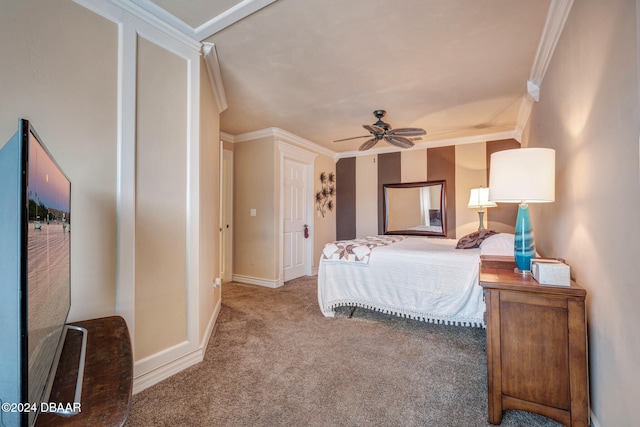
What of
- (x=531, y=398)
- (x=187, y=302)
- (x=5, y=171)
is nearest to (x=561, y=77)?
(x=531, y=398)

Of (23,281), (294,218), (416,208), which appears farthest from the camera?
(416,208)

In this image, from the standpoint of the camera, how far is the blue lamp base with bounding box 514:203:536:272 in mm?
1665

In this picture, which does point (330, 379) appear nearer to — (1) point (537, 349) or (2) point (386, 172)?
(1) point (537, 349)

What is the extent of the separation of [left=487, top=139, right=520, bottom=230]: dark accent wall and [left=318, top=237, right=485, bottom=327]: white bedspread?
2.07 m

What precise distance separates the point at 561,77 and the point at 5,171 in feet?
9.05

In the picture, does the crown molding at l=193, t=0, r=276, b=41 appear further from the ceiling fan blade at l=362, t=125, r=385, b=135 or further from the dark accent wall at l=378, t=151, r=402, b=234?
the dark accent wall at l=378, t=151, r=402, b=234

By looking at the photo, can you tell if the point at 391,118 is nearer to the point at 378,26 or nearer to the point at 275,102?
the point at 275,102

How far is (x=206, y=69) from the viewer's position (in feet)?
7.78

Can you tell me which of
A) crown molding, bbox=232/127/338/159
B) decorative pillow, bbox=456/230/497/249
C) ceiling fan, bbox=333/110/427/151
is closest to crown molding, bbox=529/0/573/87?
ceiling fan, bbox=333/110/427/151

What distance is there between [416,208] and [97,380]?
193 inches

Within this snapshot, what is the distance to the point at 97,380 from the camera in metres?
0.86

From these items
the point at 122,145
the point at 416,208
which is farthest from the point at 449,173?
the point at 122,145

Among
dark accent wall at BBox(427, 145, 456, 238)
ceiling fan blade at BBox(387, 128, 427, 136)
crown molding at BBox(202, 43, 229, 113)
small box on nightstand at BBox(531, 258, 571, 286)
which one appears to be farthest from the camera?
dark accent wall at BBox(427, 145, 456, 238)

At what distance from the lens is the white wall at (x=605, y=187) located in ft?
3.37
